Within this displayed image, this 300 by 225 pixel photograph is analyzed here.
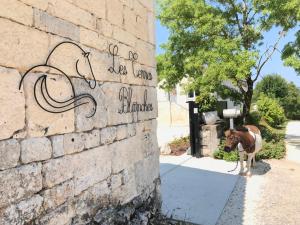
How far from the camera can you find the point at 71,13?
10.4 feet

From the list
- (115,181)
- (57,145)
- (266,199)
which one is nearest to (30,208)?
(57,145)

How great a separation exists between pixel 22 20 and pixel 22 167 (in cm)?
111

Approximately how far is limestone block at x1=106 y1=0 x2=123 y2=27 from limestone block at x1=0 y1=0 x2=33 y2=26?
4.29 feet

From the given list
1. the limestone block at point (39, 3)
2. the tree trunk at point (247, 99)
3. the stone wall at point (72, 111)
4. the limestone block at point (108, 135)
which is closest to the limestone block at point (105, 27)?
the stone wall at point (72, 111)

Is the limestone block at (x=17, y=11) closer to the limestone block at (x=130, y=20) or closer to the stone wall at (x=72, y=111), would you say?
the stone wall at (x=72, y=111)

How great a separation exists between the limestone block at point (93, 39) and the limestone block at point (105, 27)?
0.22 ft

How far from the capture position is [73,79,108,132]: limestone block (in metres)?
3.24

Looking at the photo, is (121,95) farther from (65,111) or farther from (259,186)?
(259,186)

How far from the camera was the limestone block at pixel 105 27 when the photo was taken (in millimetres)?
3635

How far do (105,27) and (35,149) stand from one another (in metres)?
1.66

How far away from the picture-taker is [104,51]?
3.70m

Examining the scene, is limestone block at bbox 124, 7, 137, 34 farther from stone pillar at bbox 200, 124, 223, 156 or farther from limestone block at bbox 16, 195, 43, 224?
stone pillar at bbox 200, 124, 223, 156

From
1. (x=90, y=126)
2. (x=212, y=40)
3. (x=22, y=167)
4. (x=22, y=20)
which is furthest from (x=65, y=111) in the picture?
(x=212, y=40)

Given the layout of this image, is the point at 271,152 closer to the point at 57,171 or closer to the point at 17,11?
the point at 57,171
